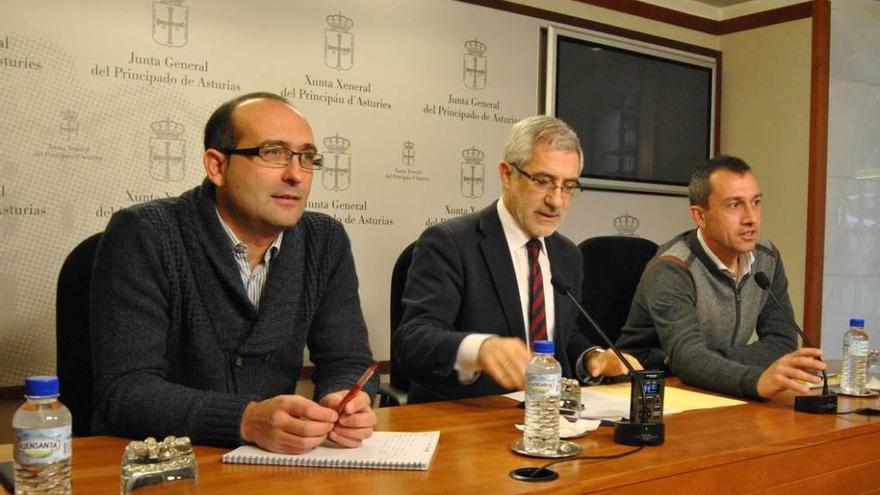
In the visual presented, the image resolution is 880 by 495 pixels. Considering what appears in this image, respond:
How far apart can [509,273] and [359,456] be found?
3.01 ft

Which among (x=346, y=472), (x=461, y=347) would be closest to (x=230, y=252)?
(x=461, y=347)

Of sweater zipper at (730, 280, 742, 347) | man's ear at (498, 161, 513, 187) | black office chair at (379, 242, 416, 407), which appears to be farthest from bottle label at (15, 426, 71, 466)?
sweater zipper at (730, 280, 742, 347)

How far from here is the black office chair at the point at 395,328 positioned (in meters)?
2.24

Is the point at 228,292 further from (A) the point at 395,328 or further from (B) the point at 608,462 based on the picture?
(B) the point at 608,462

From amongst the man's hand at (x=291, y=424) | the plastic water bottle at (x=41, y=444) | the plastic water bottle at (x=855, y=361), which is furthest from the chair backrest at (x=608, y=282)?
the plastic water bottle at (x=41, y=444)

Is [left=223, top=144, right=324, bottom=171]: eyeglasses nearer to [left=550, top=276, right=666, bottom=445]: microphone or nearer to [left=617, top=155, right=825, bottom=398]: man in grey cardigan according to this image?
[left=550, top=276, right=666, bottom=445]: microphone

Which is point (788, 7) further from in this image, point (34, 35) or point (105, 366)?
point (105, 366)

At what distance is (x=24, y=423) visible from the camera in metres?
1.08

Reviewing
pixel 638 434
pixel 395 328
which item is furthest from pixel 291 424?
pixel 395 328

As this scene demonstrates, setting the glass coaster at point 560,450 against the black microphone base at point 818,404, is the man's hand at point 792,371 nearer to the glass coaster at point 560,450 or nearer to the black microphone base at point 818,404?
the black microphone base at point 818,404

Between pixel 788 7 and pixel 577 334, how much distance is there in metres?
2.98

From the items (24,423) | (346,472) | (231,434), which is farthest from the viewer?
(231,434)

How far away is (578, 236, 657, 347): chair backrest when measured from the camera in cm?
272

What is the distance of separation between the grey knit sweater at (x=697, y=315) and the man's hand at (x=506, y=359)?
27.2 inches
